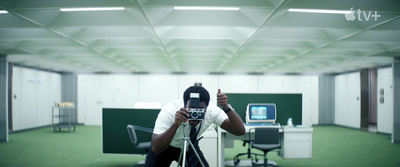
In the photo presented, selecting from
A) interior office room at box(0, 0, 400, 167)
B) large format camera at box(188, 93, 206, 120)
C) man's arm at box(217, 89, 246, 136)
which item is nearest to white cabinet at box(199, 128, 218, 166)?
interior office room at box(0, 0, 400, 167)

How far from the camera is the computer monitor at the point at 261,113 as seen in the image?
4992mm

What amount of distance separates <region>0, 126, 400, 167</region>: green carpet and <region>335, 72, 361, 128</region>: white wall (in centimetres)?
310

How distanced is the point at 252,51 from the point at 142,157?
376cm

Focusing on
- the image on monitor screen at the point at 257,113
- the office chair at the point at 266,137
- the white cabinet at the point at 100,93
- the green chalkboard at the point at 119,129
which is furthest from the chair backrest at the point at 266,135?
the white cabinet at the point at 100,93

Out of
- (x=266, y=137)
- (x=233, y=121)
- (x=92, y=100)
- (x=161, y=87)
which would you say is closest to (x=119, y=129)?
(x=266, y=137)

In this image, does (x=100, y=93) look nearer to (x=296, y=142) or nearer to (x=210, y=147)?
(x=210, y=147)

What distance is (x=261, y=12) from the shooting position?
151 inches

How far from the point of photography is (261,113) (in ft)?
16.4

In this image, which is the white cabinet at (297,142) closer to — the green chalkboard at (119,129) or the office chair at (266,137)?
the office chair at (266,137)

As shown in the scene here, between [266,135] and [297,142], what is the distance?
0.79 meters

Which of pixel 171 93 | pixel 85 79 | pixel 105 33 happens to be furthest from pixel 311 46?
pixel 85 79

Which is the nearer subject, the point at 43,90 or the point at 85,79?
the point at 43,90

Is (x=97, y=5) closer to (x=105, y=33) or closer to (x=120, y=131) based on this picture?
(x=105, y=33)

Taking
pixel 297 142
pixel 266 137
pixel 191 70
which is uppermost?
pixel 191 70
